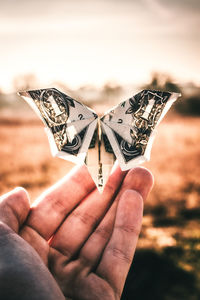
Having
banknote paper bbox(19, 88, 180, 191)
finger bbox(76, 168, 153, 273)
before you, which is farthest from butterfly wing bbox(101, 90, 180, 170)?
finger bbox(76, 168, 153, 273)

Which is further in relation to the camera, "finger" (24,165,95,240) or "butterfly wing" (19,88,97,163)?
"finger" (24,165,95,240)

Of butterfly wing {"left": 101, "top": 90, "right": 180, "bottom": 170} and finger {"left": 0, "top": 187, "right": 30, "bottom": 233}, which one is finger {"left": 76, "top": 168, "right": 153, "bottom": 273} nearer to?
butterfly wing {"left": 101, "top": 90, "right": 180, "bottom": 170}

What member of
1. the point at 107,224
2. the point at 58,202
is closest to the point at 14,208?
the point at 58,202

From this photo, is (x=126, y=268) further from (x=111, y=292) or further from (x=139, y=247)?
(x=139, y=247)

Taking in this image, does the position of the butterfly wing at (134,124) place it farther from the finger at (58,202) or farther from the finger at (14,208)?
the finger at (14,208)

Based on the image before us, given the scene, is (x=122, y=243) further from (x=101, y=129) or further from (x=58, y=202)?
(x=101, y=129)

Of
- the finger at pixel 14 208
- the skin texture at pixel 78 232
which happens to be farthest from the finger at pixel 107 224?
the finger at pixel 14 208

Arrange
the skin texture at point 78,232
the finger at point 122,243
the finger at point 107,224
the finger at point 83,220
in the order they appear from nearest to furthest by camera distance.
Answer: the skin texture at point 78,232 → the finger at point 122,243 → the finger at point 107,224 → the finger at point 83,220
